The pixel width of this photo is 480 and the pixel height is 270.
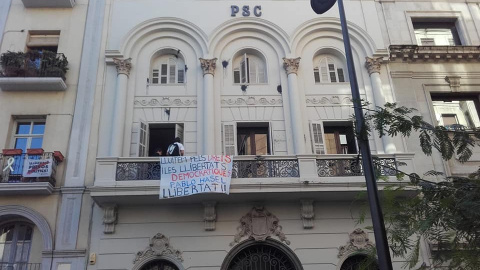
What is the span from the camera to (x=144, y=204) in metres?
12.9

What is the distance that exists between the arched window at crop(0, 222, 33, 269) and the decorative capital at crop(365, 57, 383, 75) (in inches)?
496

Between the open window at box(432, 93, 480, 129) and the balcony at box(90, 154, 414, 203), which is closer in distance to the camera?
the balcony at box(90, 154, 414, 203)

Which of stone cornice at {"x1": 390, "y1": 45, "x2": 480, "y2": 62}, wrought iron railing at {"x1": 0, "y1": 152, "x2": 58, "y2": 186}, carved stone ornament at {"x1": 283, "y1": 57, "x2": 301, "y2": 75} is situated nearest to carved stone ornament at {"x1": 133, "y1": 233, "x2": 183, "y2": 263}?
wrought iron railing at {"x1": 0, "y1": 152, "x2": 58, "y2": 186}

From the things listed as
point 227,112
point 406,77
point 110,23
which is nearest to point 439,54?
point 406,77

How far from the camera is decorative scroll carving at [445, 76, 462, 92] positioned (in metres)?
15.6

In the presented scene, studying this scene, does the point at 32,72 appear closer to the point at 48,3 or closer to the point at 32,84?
the point at 32,84

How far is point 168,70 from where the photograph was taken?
15.8m

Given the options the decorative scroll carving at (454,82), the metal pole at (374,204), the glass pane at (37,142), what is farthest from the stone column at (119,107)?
the decorative scroll carving at (454,82)

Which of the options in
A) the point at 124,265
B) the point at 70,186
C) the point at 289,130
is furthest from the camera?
the point at 289,130

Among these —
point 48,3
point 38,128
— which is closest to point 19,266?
point 38,128

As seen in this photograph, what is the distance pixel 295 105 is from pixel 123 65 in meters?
6.21

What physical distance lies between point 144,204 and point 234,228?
2847 millimetres

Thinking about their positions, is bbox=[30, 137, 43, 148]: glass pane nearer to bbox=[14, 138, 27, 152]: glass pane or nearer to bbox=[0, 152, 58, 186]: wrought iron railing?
bbox=[14, 138, 27, 152]: glass pane

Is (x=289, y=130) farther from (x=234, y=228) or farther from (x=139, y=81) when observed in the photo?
(x=139, y=81)
